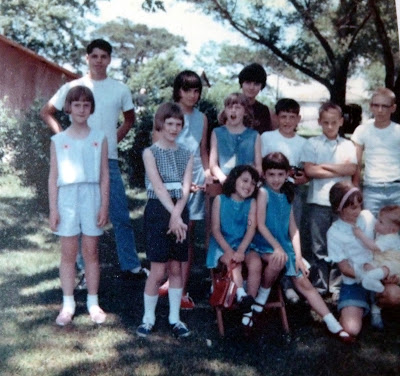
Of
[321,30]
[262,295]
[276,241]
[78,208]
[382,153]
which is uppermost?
[321,30]

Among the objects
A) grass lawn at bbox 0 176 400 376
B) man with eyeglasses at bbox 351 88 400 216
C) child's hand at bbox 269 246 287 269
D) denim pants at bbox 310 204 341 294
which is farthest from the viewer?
denim pants at bbox 310 204 341 294

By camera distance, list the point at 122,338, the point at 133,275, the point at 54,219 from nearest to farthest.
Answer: the point at 122,338, the point at 54,219, the point at 133,275

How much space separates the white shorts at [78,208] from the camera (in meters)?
2.12

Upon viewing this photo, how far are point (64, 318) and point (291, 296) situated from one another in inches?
40.9

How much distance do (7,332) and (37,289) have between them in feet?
1.08

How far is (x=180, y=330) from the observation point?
2.06 meters

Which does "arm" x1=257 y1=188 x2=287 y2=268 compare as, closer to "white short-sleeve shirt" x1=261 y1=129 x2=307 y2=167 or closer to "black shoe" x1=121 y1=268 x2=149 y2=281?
"white short-sleeve shirt" x1=261 y1=129 x2=307 y2=167

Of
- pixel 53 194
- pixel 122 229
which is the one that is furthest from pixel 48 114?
pixel 122 229

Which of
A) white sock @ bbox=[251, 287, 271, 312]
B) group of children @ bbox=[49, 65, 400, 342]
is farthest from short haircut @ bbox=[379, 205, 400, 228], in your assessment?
white sock @ bbox=[251, 287, 271, 312]

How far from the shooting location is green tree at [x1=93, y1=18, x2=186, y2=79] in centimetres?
228

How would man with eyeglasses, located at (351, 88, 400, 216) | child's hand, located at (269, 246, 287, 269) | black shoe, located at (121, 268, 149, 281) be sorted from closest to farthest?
child's hand, located at (269, 246, 287, 269) → man with eyeglasses, located at (351, 88, 400, 216) → black shoe, located at (121, 268, 149, 281)

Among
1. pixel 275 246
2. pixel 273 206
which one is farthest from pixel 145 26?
pixel 275 246

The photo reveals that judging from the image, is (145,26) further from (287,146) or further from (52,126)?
(287,146)

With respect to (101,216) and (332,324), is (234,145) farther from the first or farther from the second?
(332,324)
